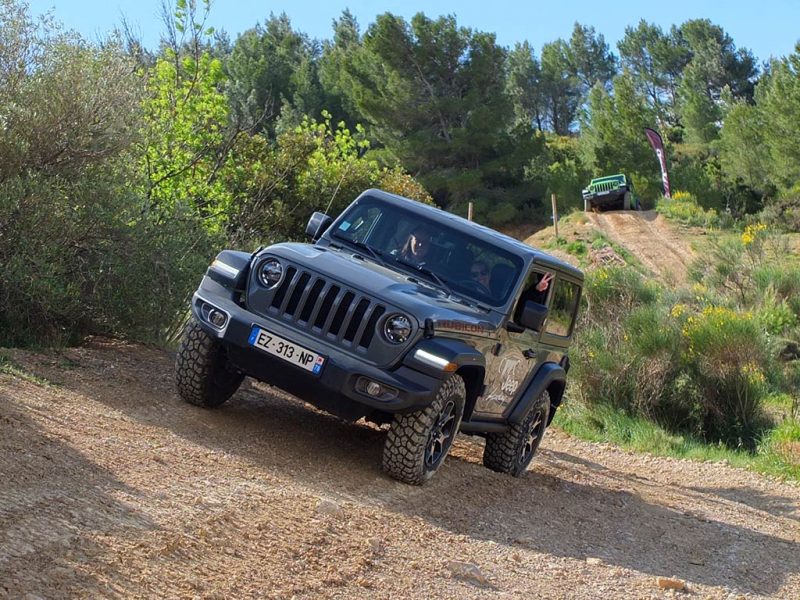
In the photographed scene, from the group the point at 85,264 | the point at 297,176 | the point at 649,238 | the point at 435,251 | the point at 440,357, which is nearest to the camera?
the point at 440,357

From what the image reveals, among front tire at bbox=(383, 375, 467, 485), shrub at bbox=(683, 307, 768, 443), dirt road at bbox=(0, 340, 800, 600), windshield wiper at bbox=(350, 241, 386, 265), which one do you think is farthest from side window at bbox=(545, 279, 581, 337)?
shrub at bbox=(683, 307, 768, 443)

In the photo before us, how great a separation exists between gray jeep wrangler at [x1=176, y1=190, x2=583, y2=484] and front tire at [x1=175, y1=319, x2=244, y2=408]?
12 mm

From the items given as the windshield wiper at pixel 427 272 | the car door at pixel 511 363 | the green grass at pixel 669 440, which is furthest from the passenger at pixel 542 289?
the green grass at pixel 669 440

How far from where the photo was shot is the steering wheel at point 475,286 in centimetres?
837

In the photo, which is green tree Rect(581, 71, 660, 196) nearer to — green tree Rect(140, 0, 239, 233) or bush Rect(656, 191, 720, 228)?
bush Rect(656, 191, 720, 228)

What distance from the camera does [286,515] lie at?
6062 millimetres

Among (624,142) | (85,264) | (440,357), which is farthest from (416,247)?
(624,142)

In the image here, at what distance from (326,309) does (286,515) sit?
5.80ft

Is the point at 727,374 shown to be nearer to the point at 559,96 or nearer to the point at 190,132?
the point at 190,132

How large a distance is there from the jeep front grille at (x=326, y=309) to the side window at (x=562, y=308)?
7.39 feet

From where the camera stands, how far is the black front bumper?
7129 millimetres

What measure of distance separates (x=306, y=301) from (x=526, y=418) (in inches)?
99.6

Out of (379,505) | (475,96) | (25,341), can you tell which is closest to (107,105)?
(25,341)

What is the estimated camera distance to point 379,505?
6.87 meters
